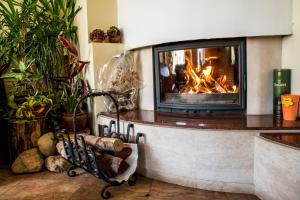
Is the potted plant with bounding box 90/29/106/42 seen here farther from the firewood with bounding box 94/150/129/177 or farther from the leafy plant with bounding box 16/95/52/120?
the firewood with bounding box 94/150/129/177

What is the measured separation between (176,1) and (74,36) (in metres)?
1.36

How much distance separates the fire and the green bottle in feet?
0.98

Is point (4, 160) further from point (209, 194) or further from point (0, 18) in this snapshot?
point (209, 194)

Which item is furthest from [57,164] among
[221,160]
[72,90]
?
[221,160]

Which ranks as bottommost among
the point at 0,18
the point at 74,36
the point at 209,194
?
the point at 209,194

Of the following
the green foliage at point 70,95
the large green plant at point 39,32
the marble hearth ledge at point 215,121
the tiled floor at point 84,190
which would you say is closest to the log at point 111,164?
the tiled floor at point 84,190

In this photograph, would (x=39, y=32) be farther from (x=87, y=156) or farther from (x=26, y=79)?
(x=87, y=156)

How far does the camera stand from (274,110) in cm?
205

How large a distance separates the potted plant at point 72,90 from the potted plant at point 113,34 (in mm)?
375

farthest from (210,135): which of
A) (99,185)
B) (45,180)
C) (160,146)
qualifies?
(45,180)

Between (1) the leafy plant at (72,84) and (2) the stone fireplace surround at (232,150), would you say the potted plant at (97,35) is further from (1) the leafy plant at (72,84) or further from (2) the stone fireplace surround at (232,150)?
(2) the stone fireplace surround at (232,150)

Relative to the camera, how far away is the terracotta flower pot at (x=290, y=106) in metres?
1.86

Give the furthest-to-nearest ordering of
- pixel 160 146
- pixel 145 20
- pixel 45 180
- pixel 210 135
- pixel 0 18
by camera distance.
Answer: pixel 0 18 < pixel 145 20 < pixel 45 180 < pixel 160 146 < pixel 210 135

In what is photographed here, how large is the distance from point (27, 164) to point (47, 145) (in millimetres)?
229
